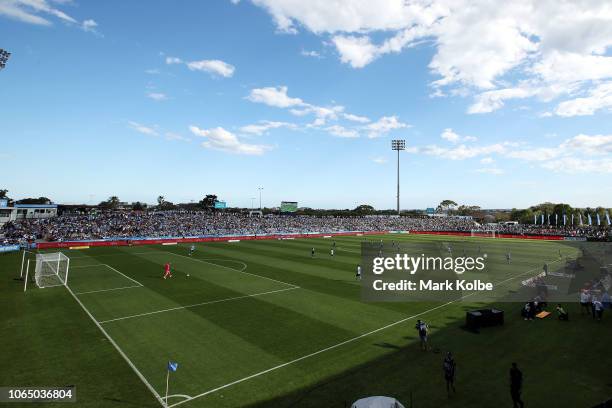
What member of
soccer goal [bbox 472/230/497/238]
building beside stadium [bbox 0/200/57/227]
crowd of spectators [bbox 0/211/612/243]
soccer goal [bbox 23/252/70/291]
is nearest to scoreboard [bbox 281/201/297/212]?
crowd of spectators [bbox 0/211/612/243]

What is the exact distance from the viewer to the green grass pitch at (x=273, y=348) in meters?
12.1

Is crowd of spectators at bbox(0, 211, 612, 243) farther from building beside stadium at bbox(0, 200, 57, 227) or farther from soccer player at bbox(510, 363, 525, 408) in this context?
soccer player at bbox(510, 363, 525, 408)

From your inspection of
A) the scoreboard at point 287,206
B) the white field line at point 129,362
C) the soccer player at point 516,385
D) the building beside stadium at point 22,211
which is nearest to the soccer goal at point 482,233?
the scoreboard at point 287,206

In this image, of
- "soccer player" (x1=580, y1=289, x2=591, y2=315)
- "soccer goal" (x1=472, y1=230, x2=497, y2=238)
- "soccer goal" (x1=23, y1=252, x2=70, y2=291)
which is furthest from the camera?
"soccer goal" (x1=472, y1=230, x2=497, y2=238)

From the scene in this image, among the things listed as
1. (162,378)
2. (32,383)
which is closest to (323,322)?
(162,378)

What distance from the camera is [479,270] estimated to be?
3650 cm

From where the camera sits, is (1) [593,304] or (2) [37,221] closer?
(1) [593,304]

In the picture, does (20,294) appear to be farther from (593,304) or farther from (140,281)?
(593,304)

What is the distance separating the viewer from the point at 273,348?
16.0 meters

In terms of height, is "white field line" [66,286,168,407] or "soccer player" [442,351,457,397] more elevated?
"soccer player" [442,351,457,397]

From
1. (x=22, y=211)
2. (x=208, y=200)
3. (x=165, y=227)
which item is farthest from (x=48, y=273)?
(x=208, y=200)

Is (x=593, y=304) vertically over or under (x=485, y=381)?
over

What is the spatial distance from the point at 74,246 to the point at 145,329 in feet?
158

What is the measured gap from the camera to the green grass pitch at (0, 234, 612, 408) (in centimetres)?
1211
